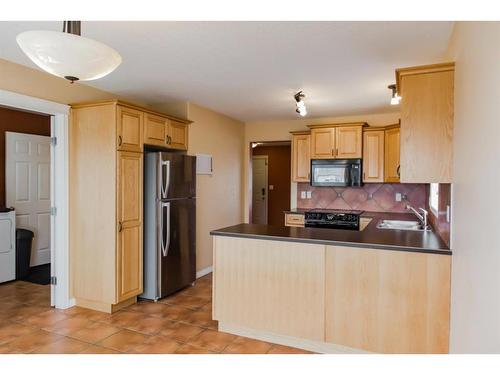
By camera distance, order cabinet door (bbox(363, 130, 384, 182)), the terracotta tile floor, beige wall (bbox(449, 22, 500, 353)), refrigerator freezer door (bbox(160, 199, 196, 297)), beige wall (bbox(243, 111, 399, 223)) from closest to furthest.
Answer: beige wall (bbox(449, 22, 500, 353)) → the terracotta tile floor → refrigerator freezer door (bbox(160, 199, 196, 297)) → cabinet door (bbox(363, 130, 384, 182)) → beige wall (bbox(243, 111, 399, 223))

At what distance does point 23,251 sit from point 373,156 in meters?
4.88

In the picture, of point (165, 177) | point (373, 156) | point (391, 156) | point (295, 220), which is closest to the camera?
point (165, 177)

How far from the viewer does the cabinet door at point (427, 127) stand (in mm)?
2115

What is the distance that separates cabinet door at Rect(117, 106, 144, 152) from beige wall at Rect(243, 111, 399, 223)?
257 cm

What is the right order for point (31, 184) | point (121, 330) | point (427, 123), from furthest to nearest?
point (31, 184) → point (121, 330) → point (427, 123)

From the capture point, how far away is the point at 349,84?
352 cm

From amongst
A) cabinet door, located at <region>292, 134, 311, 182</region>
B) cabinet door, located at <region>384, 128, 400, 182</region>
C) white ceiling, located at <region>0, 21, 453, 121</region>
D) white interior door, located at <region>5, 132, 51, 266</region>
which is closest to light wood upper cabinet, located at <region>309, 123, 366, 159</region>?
cabinet door, located at <region>292, 134, 311, 182</region>

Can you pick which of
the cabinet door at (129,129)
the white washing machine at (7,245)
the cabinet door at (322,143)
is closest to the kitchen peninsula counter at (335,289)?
the cabinet door at (129,129)

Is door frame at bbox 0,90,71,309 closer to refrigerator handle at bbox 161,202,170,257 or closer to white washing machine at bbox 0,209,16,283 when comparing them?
refrigerator handle at bbox 161,202,170,257

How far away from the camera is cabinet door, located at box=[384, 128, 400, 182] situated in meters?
4.54

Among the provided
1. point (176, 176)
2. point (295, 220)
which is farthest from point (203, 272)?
point (176, 176)

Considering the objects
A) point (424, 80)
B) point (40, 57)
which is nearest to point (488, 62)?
point (424, 80)

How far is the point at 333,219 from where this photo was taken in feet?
15.4

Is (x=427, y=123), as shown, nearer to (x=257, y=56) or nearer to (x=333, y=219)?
(x=257, y=56)
